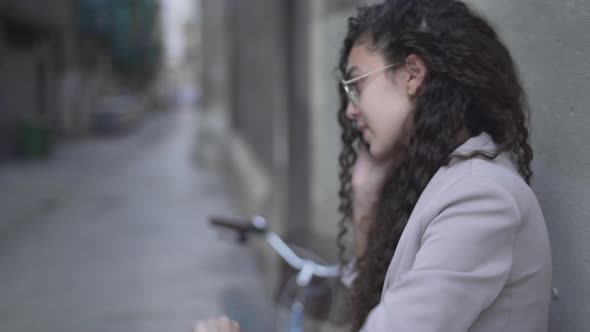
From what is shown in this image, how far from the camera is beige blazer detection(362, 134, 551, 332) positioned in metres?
1.15

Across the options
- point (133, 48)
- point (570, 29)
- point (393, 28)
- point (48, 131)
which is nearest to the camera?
point (393, 28)

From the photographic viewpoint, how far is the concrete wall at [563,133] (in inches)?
58.6

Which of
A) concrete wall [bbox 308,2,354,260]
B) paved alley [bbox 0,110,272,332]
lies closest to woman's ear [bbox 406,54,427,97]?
concrete wall [bbox 308,2,354,260]

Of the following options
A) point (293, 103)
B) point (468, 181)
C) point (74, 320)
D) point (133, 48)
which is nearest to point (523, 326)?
point (468, 181)

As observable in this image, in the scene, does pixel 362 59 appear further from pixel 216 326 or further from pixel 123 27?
pixel 123 27

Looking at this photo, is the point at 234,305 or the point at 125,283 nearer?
the point at 234,305

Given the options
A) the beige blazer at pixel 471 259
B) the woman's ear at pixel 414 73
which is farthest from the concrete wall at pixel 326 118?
the beige blazer at pixel 471 259

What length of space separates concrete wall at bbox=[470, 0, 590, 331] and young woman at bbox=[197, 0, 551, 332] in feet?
0.40

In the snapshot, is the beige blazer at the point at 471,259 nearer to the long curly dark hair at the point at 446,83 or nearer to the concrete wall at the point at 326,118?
the long curly dark hair at the point at 446,83

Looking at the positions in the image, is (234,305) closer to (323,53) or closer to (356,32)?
(323,53)

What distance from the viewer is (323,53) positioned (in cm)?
388

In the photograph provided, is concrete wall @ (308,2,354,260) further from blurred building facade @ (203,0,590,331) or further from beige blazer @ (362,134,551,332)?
beige blazer @ (362,134,551,332)

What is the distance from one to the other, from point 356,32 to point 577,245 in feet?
2.30

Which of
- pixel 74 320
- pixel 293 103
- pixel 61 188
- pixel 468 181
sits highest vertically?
pixel 468 181
